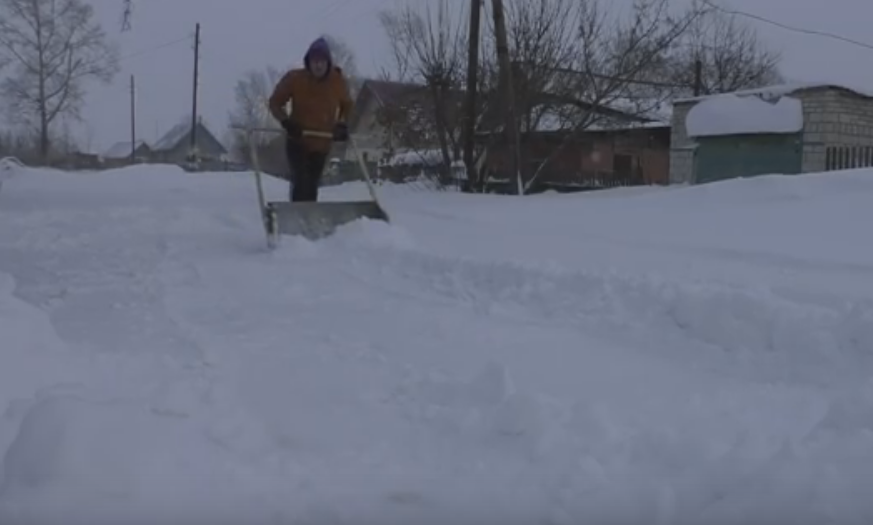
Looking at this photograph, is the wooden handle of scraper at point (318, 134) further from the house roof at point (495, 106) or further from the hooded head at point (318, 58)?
the house roof at point (495, 106)

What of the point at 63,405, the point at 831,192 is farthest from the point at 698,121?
the point at 63,405

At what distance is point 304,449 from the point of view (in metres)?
2.81

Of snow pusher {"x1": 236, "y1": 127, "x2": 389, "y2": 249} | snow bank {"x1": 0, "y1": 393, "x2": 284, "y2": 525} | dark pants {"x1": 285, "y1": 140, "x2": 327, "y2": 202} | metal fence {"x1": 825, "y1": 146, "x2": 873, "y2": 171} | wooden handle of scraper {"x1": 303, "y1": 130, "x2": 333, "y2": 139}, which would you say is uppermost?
metal fence {"x1": 825, "y1": 146, "x2": 873, "y2": 171}

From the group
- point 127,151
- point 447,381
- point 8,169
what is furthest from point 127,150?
point 447,381

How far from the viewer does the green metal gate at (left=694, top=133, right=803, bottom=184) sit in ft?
57.7

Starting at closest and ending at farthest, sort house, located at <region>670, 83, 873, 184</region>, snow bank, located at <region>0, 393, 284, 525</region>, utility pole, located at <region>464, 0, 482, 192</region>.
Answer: snow bank, located at <region>0, 393, 284, 525</region>
utility pole, located at <region>464, 0, 482, 192</region>
house, located at <region>670, 83, 873, 184</region>

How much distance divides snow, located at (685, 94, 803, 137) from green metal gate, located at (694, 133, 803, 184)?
0.71 ft

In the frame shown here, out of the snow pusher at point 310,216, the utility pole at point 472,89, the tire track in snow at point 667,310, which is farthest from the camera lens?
the utility pole at point 472,89

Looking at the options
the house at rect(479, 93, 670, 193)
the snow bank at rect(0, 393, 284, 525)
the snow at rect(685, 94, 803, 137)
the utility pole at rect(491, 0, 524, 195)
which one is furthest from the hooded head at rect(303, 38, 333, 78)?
the snow at rect(685, 94, 803, 137)

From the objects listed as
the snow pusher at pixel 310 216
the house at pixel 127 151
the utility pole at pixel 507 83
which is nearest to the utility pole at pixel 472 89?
the utility pole at pixel 507 83

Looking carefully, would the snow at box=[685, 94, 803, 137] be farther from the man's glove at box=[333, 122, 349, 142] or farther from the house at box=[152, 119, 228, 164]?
the house at box=[152, 119, 228, 164]

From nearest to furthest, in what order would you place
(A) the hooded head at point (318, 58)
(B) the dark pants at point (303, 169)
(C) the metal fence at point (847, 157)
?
(A) the hooded head at point (318, 58) < (B) the dark pants at point (303, 169) < (C) the metal fence at point (847, 157)

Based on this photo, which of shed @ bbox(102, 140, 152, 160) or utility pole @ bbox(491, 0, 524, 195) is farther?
shed @ bbox(102, 140, 152, 160)

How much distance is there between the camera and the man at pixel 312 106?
8.10 meters
